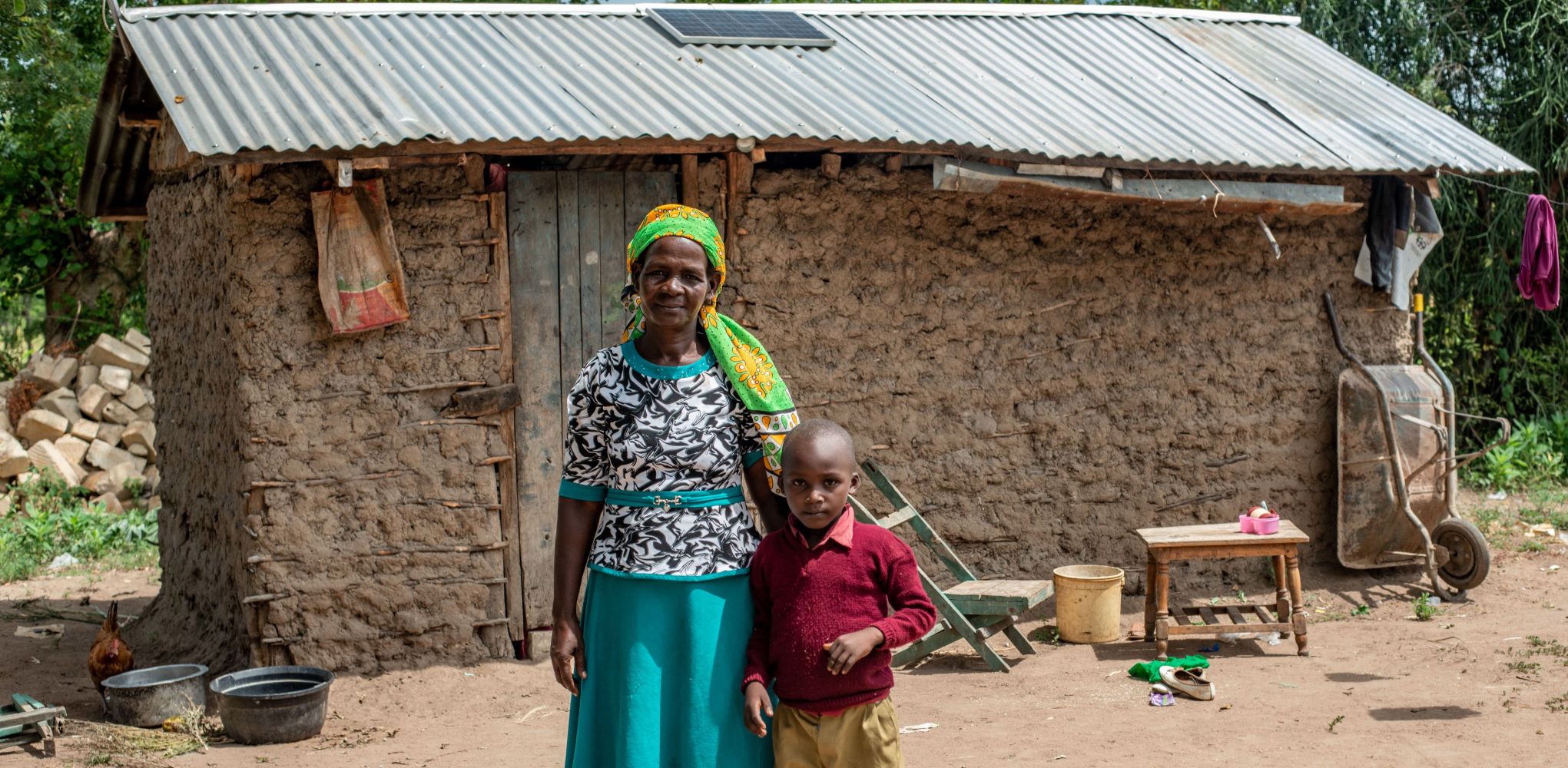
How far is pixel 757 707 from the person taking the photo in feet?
8.27

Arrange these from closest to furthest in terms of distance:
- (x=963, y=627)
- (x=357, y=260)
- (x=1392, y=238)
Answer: (x=357, y=260) < (x=963, y=627) < (x=1392, y=238)

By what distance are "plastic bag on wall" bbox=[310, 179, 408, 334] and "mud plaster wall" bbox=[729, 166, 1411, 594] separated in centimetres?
147

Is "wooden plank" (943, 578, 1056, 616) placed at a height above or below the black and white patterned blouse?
below

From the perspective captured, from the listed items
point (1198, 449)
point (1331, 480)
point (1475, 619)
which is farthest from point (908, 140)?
point (1475, 619)

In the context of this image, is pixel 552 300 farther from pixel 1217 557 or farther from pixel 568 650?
pixel 568 650

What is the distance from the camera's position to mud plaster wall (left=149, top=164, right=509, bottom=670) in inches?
206

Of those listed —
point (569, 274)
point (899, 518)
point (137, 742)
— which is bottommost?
point (137, 742)

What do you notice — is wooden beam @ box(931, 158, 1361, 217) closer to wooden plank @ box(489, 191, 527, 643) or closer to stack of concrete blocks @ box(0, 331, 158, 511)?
wooden plank @ box(489, 191, 527, 643)

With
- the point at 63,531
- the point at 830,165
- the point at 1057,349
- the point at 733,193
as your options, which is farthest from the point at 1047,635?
the point at 63,531

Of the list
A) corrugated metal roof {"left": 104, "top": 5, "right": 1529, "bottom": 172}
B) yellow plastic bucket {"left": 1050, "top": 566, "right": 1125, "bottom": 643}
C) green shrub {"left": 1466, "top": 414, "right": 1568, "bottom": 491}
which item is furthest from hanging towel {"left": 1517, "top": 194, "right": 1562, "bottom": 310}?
yellow plastic bucket {"left": 1050, "top": 566, "right": 1125, "bottom": 643}

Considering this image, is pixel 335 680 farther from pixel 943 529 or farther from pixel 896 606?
pixel 896 606

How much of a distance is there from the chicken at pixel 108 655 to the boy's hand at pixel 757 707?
3814 mm

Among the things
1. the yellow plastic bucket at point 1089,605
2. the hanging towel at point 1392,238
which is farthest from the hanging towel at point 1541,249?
the yellow plastic bucket at point 1089,605

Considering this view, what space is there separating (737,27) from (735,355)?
456 cm
